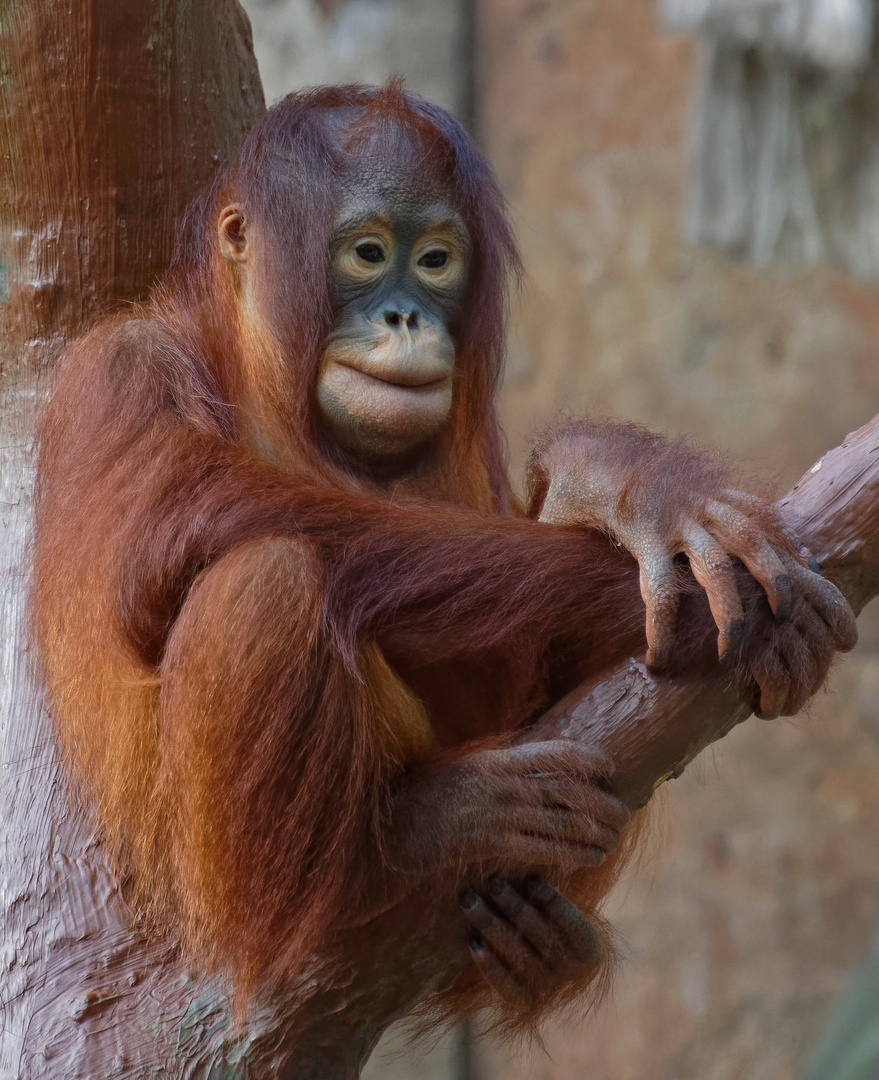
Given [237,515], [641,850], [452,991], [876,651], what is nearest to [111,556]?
[237,515]

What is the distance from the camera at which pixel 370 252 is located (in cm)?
218

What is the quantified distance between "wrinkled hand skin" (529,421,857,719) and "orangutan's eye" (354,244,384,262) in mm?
634

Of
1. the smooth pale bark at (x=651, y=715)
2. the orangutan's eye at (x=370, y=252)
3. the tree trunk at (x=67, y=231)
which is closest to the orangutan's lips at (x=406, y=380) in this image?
the orangutan's eye at (x=370, y=252)

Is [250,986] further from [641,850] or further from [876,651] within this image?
[876,651]

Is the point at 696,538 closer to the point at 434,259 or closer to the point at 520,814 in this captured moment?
the point at 520,814

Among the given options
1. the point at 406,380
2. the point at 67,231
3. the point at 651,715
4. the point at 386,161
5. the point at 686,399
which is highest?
the point at 386,161

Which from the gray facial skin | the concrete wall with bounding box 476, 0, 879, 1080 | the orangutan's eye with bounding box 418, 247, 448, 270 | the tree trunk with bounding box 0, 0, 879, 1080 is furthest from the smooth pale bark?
the concrete wall with bounding box 476, 0, 879, 1080

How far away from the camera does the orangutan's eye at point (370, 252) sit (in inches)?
85.6

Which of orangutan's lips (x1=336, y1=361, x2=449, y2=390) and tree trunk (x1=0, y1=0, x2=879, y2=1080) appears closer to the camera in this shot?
tree trunk (x1=0, y1=0, x2=879, y2=1080)

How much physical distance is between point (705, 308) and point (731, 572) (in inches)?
146

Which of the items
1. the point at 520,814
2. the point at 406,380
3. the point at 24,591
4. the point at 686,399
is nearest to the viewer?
the point at 520,814

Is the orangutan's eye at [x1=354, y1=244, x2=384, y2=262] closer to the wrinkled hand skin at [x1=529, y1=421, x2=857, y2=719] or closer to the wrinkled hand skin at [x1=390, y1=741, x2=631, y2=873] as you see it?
the wrinkled hand skin at [x1=529, y1=421, x2=857, y2=719]

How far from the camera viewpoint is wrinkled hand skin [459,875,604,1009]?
1.81 metres

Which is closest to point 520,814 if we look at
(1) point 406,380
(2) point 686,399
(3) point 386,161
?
(1) point 406,380
